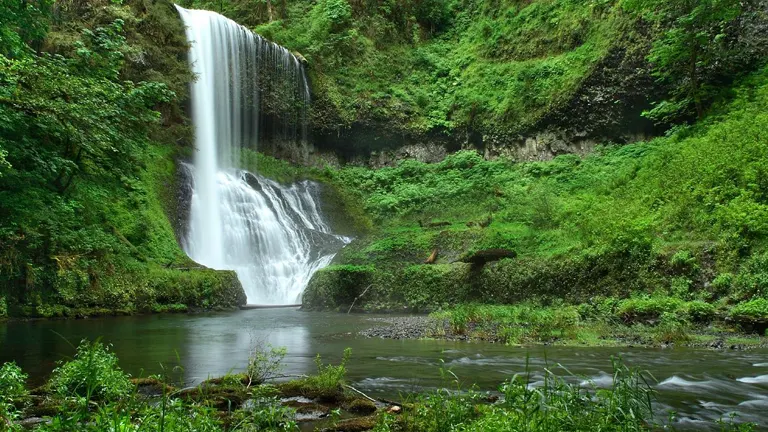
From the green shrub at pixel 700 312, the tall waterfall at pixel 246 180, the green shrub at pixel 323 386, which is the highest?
the tall waterfall at pixel 246 180

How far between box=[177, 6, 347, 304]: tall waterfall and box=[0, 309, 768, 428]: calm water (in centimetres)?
1026

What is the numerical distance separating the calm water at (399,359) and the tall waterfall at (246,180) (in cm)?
1026

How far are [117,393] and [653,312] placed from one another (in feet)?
32.8

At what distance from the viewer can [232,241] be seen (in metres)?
23.0

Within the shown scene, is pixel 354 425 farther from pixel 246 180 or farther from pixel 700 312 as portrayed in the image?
pixel 246 180

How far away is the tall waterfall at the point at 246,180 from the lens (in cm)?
2220

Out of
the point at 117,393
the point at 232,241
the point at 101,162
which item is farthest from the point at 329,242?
the point at 117,393

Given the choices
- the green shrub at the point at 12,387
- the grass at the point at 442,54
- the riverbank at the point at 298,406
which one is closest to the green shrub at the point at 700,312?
the riverbank at the point at 298,406

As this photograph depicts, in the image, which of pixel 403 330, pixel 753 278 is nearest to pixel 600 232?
pixel 753 278

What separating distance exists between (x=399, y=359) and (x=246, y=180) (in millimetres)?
20691

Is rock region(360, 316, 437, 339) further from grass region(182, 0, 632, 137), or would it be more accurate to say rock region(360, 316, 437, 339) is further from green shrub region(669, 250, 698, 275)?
grass region(182, 0, 632, 137)

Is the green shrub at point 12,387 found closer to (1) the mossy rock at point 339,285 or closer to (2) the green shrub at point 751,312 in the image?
(2) the green shrub at point 751,312

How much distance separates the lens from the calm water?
5.29 meters

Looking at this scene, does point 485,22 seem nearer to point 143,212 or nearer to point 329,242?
point 329,242
